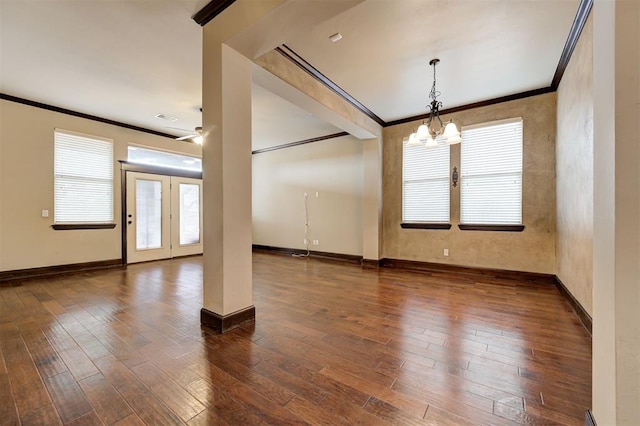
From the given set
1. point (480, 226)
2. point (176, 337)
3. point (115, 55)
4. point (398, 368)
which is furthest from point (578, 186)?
point (115, 55)

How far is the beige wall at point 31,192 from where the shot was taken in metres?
4.44

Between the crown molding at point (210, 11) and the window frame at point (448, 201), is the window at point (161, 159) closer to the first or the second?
the crown molding at point (210, 11)

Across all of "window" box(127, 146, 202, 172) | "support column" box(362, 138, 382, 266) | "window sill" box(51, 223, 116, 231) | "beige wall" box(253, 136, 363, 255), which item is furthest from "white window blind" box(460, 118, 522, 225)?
"window sill" box(51, 223, 116, 231)

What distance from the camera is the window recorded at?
20.1ft

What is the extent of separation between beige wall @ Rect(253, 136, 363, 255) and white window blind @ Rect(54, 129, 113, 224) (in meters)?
3.68

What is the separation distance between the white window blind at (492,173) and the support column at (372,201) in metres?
1.57

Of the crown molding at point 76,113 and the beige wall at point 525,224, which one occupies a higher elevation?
the crown molding at point 76,113

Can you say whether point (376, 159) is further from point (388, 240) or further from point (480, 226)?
point (480, 226)

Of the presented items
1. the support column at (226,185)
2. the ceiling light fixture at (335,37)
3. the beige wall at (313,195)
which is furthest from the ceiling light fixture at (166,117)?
the ceiling light fixture at (335,37)

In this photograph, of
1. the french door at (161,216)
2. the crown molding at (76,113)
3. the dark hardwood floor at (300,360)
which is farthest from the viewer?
the french door at (161,216)

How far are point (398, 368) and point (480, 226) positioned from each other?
12.2 feet

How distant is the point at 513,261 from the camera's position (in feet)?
14.7

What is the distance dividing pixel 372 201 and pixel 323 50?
3.18 metres

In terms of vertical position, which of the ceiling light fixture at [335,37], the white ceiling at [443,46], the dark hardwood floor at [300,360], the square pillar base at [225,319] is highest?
the white ceiling at [443,46]
